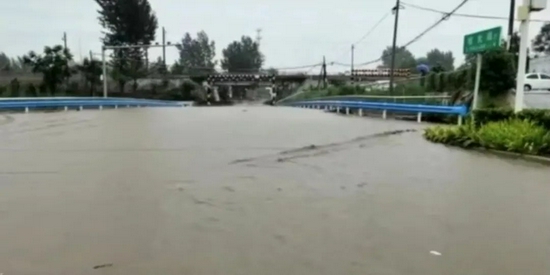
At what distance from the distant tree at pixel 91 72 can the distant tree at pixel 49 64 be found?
5.85m

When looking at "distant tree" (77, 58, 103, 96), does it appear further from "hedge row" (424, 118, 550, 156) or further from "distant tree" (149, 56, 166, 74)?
"hedge row" (424, 118, 550, 156)

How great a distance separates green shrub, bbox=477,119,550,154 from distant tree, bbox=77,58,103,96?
161 ft

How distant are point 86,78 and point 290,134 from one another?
4587cm

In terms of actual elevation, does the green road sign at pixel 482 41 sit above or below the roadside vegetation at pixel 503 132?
above

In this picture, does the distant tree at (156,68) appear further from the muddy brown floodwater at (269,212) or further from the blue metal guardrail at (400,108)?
the muddy brown floodwater at (269,212)

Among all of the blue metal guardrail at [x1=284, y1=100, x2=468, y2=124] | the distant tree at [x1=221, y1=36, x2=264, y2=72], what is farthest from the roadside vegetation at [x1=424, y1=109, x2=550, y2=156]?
the distant tree at [x1=221, y1=36, x2=264, y2=72]

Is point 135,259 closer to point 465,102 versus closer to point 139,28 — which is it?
point 465,102

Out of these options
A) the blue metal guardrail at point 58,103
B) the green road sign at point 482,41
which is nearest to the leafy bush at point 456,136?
the green road sign at point 482,41

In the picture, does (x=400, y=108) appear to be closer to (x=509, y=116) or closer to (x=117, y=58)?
(x=509, y=116)

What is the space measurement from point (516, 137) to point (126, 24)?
6670cm

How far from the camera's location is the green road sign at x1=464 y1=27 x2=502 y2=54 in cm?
1486

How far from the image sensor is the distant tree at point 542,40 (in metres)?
75.8

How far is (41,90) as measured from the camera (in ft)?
153

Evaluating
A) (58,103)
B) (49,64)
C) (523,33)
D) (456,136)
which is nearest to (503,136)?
(456,136)
